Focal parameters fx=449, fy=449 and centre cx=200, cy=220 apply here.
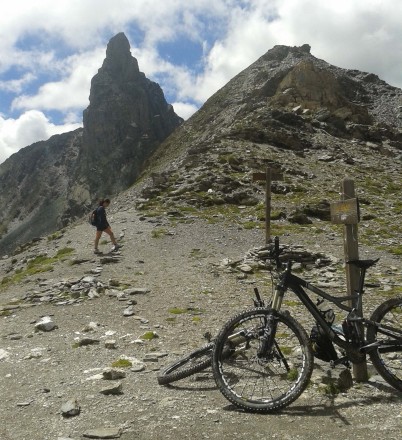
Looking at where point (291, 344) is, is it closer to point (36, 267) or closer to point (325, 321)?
point (325, 321)

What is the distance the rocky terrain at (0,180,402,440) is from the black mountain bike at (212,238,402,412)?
30 centimetres

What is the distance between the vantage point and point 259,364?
6402 millimetres

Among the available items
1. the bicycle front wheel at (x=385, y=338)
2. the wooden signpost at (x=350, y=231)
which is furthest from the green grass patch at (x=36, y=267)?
the bicycle front wheel at (x=385, y=338)

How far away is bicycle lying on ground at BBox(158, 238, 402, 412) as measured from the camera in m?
6.04

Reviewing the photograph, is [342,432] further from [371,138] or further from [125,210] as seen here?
[371,138]

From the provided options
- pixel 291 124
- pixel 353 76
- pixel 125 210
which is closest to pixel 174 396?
pixel 125 210

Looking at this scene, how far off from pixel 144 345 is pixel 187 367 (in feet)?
8.71

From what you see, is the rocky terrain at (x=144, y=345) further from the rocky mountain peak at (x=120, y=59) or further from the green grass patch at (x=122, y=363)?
the rocky mountain peak at (x=120, y=59)

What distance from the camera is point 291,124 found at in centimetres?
6419

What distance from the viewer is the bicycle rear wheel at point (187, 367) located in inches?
275

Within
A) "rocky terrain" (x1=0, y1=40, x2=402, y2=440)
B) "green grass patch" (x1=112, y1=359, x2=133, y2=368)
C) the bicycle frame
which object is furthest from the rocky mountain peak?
the bicycle frame

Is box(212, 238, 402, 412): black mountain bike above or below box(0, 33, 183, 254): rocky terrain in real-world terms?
below

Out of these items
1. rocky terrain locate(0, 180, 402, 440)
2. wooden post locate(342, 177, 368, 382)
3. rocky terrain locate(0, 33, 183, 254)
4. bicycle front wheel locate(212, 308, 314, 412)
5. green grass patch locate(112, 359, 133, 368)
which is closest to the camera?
rocky terrain locate(0, 180, 402, 440)

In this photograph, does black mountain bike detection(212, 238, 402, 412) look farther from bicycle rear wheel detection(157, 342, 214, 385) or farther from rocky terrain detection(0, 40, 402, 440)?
bicycle rear wheel detection(157, 342, 214, 385)
